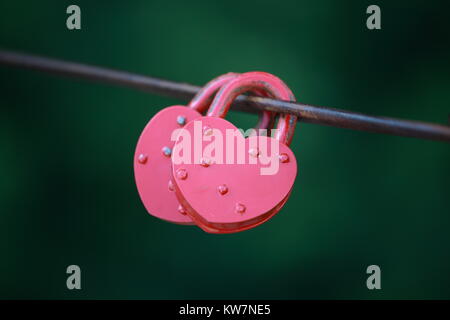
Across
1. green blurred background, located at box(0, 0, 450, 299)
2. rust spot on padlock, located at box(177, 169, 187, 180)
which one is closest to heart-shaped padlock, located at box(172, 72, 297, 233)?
rust spot on padlock, located at box(177, 169, 187, 180)

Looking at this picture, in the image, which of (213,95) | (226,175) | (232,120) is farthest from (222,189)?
(232,120)

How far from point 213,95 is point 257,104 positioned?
7cm

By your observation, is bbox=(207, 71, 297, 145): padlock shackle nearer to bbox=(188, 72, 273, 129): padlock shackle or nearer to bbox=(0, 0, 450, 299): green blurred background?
bbox=(188, 72, 273, 129): padlock shackle

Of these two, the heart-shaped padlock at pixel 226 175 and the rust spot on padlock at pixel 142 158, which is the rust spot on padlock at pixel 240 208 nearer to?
the heart-shaped padlock at pixel 226 175

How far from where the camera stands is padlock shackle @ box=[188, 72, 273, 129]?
1.45 feet

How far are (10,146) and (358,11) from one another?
1.24 m

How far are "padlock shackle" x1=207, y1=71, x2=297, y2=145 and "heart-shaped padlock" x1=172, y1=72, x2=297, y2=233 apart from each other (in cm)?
2

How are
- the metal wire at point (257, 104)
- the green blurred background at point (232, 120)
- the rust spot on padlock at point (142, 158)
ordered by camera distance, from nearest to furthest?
the metal wire at point (257, 104), the rust spot on padlock at point (142, 158), the green blurred background at point (232, 120)

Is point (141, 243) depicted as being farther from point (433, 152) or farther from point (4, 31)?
point (433, 152)

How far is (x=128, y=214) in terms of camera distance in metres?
1.53

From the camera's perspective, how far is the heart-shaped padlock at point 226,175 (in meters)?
0.37

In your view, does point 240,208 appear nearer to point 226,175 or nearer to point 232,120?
point 226,175

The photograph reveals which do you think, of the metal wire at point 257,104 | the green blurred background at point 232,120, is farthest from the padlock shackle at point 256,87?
the green blurred background at point 232,120

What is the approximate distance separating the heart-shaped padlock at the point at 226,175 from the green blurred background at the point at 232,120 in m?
1.07
